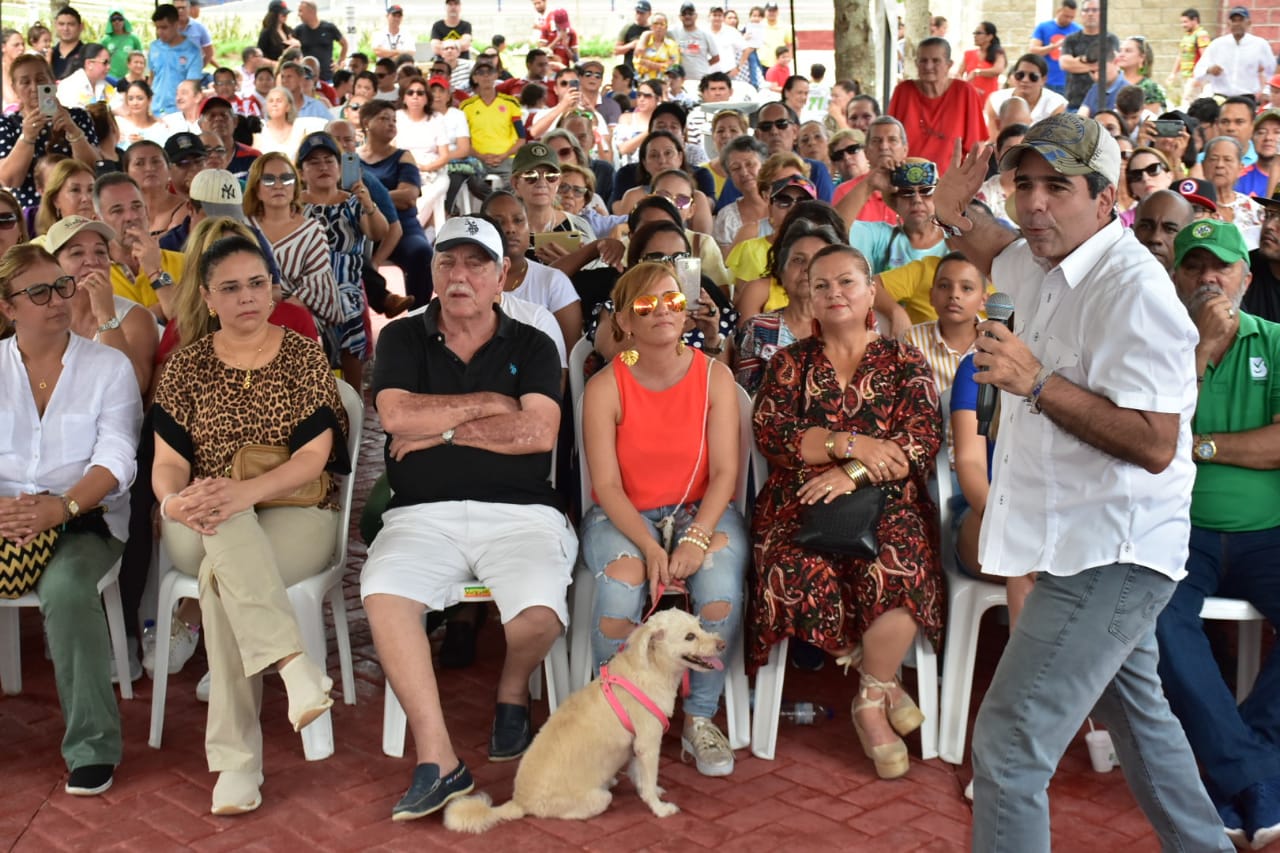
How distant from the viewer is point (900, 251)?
6129 millimetres

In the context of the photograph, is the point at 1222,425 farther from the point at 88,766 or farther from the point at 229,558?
the point at 88,766

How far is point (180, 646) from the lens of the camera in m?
4.89

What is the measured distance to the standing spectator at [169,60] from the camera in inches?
581

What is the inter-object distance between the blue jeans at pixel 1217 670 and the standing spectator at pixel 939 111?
5317mm

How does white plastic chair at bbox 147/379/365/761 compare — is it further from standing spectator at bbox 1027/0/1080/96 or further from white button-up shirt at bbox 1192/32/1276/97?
white button-up shirt at bbox 1192/32/1276/97

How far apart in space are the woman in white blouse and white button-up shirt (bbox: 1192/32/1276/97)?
1350 cm

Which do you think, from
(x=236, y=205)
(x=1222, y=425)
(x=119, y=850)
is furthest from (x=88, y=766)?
(x=1222, y=425)

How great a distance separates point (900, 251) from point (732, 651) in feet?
7.98

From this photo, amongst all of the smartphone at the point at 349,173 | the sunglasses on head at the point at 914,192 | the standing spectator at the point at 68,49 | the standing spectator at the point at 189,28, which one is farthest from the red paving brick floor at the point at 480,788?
the standing spectator at the point at 189,28

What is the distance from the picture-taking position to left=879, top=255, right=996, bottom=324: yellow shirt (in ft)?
18.9

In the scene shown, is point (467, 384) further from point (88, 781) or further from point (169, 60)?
point (169, 60)

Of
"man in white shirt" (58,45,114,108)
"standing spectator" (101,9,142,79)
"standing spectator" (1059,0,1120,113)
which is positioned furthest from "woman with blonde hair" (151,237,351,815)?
"standing spectator" (101,9,142,79)

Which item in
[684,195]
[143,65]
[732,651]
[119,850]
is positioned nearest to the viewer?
[119,850]

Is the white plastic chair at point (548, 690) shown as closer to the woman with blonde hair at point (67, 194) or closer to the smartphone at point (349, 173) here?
the woman with blonde hair at point (67, 194)
